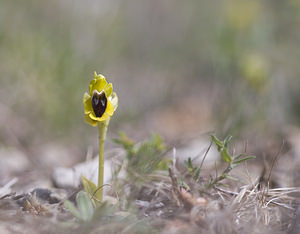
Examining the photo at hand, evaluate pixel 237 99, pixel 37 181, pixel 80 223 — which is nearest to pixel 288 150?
pixel 237 99

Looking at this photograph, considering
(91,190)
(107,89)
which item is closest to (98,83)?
(107,89)

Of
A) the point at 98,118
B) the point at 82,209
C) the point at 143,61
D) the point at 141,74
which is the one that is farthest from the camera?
the point at 143,61

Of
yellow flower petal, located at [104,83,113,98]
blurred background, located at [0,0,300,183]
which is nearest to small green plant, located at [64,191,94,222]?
yellow flower petal, located at [104,83,113,98]

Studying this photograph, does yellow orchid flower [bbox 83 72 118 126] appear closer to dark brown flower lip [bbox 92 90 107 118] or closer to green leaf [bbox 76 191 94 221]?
dark brown flower lip [bbox 92 90 107 118]

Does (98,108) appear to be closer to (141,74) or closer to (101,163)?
(101,163)

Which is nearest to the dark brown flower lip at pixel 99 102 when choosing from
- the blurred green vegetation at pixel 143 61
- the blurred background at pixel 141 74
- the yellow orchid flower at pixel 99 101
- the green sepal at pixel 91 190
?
the yellow orchid flower at pixel 99 101

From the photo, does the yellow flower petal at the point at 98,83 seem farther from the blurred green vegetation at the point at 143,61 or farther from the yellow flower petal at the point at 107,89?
the blurred green vegetation at the point at 143,61
